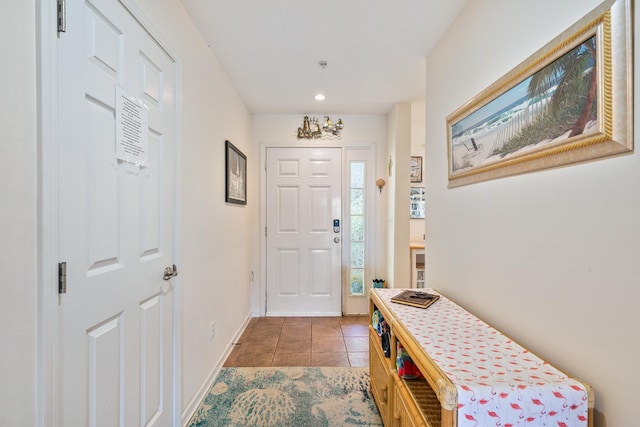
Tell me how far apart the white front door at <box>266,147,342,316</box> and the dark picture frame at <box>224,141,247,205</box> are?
18.3 inches

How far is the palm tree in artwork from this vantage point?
2.67 feet

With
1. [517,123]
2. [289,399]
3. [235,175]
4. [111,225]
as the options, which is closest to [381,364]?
[289,399]

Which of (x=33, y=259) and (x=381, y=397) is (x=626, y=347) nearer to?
(x=381, y=397)

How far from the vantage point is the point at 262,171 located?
3330 millimetres

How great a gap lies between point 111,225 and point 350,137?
2.70 meters

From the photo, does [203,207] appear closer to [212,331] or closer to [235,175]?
[235,175]

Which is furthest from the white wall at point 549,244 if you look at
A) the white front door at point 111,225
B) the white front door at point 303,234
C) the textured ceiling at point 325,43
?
the white front door at point 303,234

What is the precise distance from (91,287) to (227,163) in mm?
1565

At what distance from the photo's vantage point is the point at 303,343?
2645mm

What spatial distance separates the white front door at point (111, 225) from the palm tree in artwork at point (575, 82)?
151 centimetres

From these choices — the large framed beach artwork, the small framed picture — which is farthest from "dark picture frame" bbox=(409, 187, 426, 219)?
the large framed beach artwork

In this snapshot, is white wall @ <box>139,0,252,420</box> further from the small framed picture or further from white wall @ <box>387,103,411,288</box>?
the small framed picture

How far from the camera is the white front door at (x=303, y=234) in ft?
11.0

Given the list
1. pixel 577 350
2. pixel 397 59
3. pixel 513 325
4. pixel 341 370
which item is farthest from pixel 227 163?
pixel 577 350
